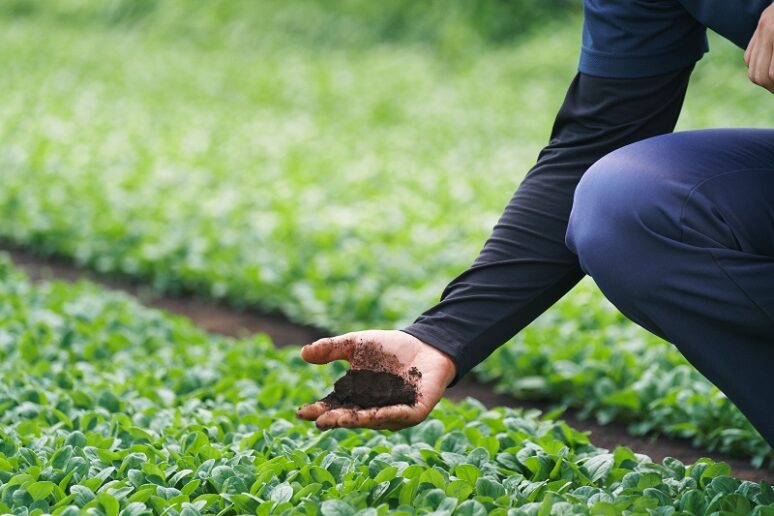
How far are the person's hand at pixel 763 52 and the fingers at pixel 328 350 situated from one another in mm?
939

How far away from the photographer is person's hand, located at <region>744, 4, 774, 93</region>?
1.98 metres

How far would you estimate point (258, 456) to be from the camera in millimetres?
2613

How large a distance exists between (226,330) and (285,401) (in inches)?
67.9

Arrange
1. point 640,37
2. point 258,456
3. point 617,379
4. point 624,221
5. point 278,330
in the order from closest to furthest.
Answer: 1. point 624,221
2. point 640,37
3. point 258,456
4. point 617,379
5. point 278,330

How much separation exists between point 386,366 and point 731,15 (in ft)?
3.21

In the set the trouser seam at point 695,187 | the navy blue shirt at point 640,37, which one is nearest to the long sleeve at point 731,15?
the navy blue shirt at point 640,37

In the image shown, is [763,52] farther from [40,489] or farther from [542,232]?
[40,489]

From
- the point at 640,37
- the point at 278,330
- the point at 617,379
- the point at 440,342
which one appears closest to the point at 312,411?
the point at 440,342

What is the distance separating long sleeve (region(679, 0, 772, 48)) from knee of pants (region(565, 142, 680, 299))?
0.29 metres

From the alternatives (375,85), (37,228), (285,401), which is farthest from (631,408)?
(375,85)

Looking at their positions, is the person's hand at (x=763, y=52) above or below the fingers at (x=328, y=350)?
above

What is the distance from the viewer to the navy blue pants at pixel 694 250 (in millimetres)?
2041

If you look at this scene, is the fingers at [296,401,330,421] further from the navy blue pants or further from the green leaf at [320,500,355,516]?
the navy blue pants

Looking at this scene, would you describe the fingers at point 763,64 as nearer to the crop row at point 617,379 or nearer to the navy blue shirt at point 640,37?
the navy blue shirt at point 640,37
